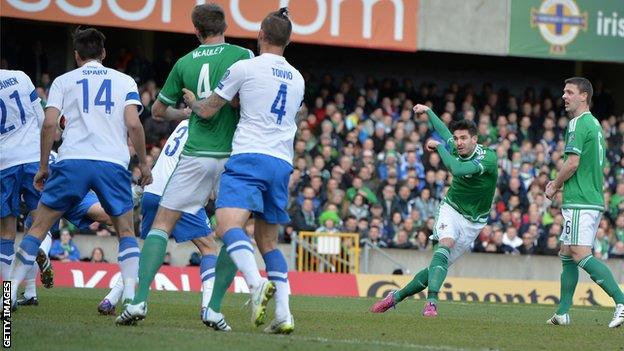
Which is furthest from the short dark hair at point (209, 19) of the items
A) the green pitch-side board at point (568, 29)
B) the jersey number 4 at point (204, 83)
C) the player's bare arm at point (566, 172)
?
the green pitch-side board at point (568, 29)

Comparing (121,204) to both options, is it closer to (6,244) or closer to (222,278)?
(222,278)

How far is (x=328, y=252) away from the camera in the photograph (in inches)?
920

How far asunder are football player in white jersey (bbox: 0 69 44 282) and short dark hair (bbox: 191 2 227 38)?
230 centimetres

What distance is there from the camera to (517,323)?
13023 millimetres

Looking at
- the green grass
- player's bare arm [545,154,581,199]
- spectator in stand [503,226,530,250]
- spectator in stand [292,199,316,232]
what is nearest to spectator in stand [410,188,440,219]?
spectator in stand [503,226,530,250]

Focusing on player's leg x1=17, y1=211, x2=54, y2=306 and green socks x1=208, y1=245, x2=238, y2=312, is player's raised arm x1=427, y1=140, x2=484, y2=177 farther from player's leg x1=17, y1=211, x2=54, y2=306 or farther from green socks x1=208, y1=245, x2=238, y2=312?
player's leg x1=17, y1=211, x2=54, y2=306

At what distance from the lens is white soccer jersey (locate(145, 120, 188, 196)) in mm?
12516

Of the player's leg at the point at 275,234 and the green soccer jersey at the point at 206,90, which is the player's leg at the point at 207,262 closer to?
the player's leg at the point at 275,234

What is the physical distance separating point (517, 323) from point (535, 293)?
9.16 metres

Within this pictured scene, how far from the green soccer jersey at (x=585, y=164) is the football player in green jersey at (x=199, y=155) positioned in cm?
398

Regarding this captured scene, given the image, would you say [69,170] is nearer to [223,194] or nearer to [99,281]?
[223,194]

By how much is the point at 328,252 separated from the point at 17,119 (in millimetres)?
11873

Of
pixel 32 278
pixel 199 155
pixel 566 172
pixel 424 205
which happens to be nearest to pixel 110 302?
pixel 32 278

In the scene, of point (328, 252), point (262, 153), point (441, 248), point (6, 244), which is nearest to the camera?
point (262, 153)
